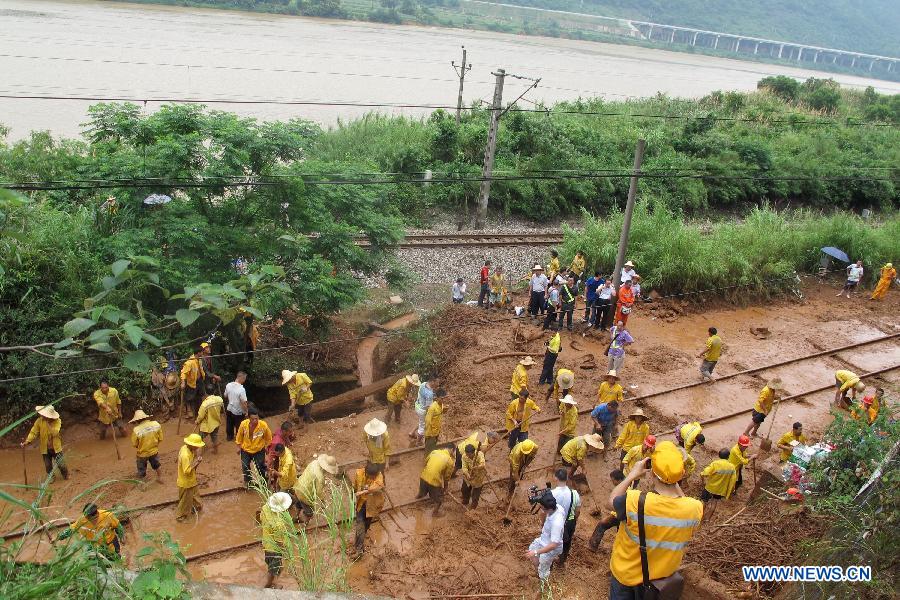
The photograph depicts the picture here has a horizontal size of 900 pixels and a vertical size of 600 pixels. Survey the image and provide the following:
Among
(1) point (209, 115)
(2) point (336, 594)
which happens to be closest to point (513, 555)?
(2) point (336, 594)

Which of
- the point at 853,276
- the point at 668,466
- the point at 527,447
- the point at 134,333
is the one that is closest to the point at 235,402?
the point at 527,447

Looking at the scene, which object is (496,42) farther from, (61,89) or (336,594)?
(336,594)

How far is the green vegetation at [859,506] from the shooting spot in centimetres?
525

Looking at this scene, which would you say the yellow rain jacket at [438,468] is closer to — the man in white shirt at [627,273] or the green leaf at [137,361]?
the green leaf at [137,361]

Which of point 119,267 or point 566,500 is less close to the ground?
point 119,267

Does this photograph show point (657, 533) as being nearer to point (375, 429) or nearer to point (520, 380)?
point (375, 429)

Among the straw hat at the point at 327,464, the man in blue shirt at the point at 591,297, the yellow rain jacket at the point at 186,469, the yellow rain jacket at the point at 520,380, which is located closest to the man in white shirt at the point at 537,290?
the man in blue shirt at the point at 591,297

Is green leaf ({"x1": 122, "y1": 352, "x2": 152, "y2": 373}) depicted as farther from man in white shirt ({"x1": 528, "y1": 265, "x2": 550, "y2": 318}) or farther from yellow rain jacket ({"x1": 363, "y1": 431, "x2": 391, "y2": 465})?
man in white shirt ({"x1": 528, "y1": 265, "x2": 550, "y2": 318})

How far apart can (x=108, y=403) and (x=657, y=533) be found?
28.9 ft

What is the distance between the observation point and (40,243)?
12211mm

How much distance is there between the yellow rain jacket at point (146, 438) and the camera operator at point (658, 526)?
6906mm

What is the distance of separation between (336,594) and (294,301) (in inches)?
389

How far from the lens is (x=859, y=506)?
6066 mm

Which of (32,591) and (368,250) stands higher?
(32,591)
